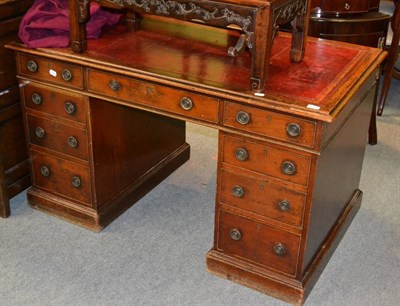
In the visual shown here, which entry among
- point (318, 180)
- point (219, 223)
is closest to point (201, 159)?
point (219, 223)

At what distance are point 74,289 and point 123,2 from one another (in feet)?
3.67

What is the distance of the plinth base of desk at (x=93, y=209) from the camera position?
2.68 m

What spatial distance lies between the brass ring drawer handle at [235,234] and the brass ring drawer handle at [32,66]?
1040mm

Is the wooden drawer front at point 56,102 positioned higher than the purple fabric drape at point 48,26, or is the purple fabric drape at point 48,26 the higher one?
the purple fabric drape at point 48,26

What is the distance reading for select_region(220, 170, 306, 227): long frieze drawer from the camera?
2141mm

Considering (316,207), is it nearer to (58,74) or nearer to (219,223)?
(219,223)

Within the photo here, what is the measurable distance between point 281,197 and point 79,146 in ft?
3.00

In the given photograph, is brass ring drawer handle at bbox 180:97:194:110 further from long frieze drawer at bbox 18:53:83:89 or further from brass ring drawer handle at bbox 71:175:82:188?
brass ring drawer handle at bbox 71:175:82:188

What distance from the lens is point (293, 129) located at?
201 cm

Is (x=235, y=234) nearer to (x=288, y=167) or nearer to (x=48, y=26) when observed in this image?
(x=288, y=167)

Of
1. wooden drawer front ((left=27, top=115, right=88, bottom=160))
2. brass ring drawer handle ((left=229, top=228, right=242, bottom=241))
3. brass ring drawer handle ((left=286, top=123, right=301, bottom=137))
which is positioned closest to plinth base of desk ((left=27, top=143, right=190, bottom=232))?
wooden drawer front ((left=27, top=115, right=88, bottom=160))

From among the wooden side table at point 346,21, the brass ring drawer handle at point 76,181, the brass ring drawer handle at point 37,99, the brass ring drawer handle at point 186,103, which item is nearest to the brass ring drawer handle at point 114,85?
the brass ring drawer handle at point 186,103

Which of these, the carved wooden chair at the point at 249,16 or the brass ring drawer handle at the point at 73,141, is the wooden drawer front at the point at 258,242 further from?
the brass ring drawer handle at the point at 73,141

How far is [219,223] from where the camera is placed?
2346 mm
